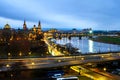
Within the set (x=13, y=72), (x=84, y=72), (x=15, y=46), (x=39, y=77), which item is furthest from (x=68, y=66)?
(x=15, y=46)

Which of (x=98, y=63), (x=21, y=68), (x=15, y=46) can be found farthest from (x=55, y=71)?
(x=15, y=46)

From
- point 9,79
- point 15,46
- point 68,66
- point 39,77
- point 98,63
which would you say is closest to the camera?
point 9,79

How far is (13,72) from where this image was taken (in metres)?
21.4

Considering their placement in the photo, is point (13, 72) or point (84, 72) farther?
point (84, 72)

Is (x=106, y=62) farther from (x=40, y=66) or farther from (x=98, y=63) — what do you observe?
(x=40, y=66)

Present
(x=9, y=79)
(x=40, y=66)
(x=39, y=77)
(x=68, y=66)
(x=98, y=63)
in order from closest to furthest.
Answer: (x=9, y=79)
(x=39, y=77)
(x=40, y=66)
(x=68, y=66)
(x=98, y=63)

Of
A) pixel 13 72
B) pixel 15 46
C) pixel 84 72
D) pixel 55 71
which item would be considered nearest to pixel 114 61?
pixel 84 72

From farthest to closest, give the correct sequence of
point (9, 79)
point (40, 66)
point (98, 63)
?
1. point (98, 63)
2. point (40, 66)
3. point (9, 79)

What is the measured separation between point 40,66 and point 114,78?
21.5 ft

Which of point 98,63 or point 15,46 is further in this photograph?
point 15,46

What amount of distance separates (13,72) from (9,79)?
79 centimetres

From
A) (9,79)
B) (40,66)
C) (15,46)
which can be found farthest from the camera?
(15,46)

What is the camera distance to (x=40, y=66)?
24.1m

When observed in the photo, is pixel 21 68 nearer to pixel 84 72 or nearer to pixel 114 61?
pixel 84 72
